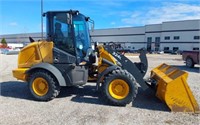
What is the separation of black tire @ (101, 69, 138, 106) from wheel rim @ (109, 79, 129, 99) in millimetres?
66

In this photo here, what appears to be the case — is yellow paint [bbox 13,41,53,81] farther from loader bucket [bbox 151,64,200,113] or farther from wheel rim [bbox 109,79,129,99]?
loader bucket [bbox 151,64,200,113]

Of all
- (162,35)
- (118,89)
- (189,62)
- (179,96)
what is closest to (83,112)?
(118,89)

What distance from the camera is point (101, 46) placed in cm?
721

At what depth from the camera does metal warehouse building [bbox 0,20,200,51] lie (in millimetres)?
70312

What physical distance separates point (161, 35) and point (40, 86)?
74.8m

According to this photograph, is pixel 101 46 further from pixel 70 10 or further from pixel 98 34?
pixel 98 34

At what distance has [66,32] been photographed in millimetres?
7133

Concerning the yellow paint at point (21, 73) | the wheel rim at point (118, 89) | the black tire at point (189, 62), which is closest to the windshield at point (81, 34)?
the wheel rim at point (118, 89)

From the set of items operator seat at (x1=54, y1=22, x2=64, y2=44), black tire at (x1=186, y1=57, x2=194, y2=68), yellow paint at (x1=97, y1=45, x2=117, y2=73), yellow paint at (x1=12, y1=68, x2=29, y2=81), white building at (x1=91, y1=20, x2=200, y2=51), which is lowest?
black tire at (x1=186, y1=57, x2=194, y2=68)

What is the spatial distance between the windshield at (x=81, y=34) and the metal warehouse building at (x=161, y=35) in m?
50.4

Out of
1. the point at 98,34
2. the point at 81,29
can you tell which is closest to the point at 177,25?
the point at 98,34

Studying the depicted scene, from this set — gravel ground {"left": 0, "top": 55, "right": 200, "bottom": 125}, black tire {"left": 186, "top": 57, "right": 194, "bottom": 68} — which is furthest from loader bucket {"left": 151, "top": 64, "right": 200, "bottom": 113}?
black tire {"left": 186, "top": 57, "right": 194, "bottom": 68}

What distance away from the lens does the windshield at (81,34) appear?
724 centimetres

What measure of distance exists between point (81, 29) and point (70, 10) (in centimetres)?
80
